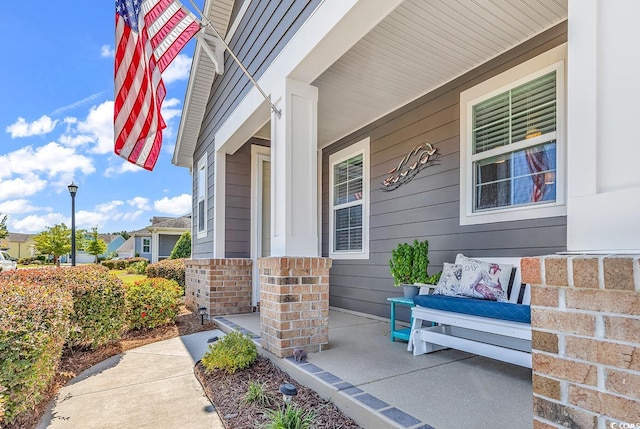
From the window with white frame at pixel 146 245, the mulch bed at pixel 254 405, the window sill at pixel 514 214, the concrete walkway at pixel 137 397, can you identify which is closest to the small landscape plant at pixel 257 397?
the mulch bed at pixel 254 405

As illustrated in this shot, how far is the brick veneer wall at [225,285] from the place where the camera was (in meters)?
5.56

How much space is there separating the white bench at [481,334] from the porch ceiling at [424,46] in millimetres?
2062

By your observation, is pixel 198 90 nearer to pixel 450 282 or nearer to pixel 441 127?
pixel 441 127

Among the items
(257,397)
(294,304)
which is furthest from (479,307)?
(257,397)

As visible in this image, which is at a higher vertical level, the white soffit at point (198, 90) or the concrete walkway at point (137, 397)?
the white soffit at point (198, 90)

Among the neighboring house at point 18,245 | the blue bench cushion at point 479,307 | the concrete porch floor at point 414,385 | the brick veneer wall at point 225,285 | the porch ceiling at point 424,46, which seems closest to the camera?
the concrete porch floor at point 414,385

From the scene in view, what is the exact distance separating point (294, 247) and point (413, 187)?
1953 millimetres

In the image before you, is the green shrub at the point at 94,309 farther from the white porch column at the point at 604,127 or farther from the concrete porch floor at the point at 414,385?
the white porch column at the point at 604,127

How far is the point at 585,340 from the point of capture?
1133mm

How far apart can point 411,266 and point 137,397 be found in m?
2.80

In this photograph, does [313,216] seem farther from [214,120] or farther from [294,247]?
[214,120]

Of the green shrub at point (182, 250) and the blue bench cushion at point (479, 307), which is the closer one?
the blue bench cushion at point (479, 307)

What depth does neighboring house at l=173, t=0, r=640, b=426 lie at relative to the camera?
1195 millimetres

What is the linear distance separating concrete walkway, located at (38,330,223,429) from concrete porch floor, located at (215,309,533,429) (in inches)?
31.8
